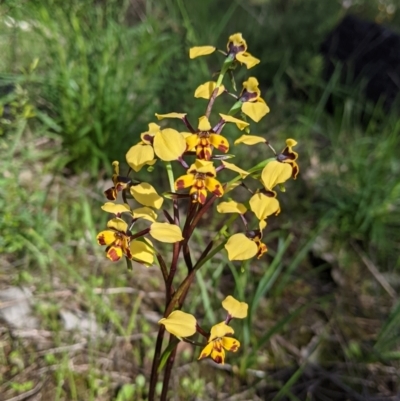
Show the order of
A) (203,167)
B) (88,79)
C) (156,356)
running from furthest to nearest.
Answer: (88,79) < (156,356) < (203,167)

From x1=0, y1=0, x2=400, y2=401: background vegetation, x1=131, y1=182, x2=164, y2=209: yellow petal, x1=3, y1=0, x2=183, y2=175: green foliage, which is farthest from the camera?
x1=3, y1=0, x2=183, y2=175: green foliage

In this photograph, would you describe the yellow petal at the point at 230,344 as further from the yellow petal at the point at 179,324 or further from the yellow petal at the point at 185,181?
the yellow petal at the point at 185,181

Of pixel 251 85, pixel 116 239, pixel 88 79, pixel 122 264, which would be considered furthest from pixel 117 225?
pixel 88 79

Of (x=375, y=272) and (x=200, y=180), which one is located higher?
(x=200, y=180)

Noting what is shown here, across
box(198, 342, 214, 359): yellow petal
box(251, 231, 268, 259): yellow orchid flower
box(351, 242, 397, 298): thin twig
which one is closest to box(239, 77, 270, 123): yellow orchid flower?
box(251, 231, 268, 259): yellow orchid flower

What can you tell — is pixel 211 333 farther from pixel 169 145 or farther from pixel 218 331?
pixel 169 145

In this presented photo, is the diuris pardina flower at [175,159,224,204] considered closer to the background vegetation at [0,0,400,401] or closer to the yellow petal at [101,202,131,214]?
the yellow petal at [101,202,131,214]

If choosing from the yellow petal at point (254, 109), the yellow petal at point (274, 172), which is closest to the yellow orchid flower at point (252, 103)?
the yellow petal at point (254, 109)

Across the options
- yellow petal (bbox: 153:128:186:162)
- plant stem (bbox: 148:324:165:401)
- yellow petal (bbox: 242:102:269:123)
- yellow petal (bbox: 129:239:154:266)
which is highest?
yellow petal (bbox: 242:102:269:123)
